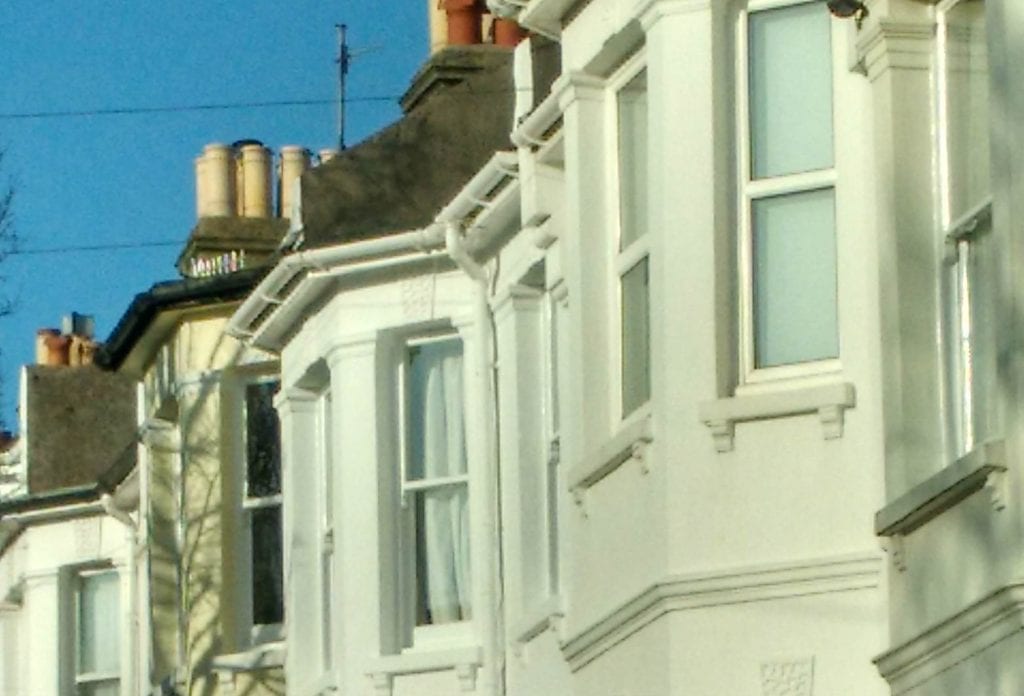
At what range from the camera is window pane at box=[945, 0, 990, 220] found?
46.9 feet

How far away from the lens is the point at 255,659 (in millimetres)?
24859

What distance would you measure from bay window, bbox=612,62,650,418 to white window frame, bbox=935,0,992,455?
7.96 feet

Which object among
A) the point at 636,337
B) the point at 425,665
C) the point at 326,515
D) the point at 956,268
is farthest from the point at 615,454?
the point at 326,515

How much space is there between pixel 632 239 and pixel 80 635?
16.8 m

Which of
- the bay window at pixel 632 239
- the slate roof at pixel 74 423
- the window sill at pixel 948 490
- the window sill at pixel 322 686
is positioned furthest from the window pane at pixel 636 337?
the slate roof at pixel 74 423

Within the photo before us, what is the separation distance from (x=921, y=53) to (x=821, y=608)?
2414 millimetres

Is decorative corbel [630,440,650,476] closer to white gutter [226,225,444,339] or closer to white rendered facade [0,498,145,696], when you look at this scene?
white gutter [226,225,444,339]

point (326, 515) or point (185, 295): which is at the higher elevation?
point (185, 295)

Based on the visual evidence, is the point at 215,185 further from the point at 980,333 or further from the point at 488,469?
the point at 980,333

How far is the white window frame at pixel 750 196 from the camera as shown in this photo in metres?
15.4

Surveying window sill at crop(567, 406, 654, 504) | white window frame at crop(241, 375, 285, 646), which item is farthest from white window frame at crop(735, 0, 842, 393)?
white window frame at crop(241, 375, 285, 646)

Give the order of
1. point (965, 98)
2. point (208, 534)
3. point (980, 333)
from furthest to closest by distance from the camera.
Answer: point (208, 534) < point (965, 98) < point (980, 333)

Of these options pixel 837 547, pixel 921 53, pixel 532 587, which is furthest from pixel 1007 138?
pixel 532 587

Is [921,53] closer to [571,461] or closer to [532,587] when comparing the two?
[571,461]
